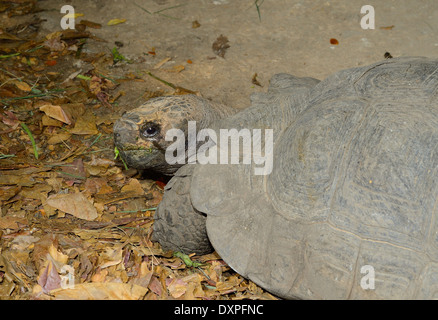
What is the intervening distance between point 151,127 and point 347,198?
4.89 ft

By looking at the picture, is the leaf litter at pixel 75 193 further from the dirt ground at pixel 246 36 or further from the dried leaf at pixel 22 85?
the dirt ground at pixel 246 36

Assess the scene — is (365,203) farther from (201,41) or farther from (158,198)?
(201,41)

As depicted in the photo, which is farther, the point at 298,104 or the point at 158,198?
the point at 158,198

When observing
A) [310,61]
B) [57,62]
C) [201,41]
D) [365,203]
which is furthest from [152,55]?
[365,203]

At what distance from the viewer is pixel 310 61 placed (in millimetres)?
5211

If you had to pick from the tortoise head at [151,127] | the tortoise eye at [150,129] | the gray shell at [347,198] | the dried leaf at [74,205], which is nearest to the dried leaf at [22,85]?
the dried leaf at [74,205]

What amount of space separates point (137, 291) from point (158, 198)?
1038 millimetres

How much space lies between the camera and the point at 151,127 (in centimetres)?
338

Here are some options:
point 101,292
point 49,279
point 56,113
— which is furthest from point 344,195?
point 56,113

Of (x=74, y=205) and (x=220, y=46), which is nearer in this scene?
(x=74, y=205)

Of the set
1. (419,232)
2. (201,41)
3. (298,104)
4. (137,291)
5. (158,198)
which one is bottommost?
(137,291)

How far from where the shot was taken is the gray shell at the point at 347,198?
2.50 metres

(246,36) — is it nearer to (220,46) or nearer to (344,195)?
(220,46)

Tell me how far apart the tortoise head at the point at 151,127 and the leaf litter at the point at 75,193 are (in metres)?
0.58
